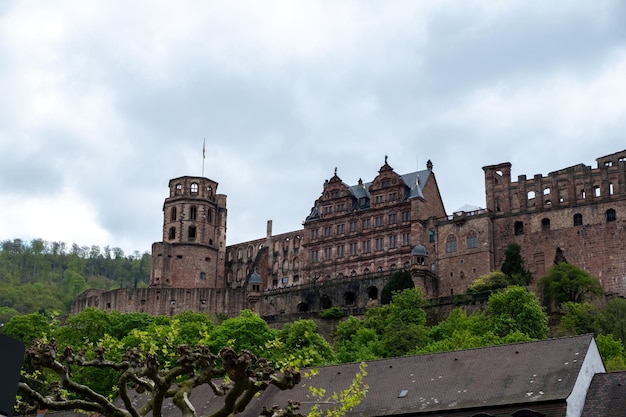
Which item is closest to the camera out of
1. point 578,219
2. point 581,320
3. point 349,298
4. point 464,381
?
point 464,381

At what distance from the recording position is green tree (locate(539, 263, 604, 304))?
9925cm

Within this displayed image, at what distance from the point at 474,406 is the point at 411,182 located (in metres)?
79.7

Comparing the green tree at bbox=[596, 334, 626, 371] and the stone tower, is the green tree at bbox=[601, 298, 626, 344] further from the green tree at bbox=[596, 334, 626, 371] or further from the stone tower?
the stone tower

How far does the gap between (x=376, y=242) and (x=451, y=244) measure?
34.5ft

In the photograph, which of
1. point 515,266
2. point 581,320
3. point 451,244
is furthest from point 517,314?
point 451,244

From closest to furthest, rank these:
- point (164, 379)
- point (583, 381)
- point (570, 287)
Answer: point (164, 379) < point (583, 381) < point (570, 287)

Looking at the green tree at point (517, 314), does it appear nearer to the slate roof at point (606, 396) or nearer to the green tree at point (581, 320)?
the green tree at point (581, 320)

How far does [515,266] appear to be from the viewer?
107 m

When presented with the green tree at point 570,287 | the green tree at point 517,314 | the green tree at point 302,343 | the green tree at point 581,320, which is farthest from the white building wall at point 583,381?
the green tree at point 570,287

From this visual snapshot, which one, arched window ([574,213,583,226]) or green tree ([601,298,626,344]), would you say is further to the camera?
arched window ([574,213,583,226])

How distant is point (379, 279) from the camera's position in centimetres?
11538

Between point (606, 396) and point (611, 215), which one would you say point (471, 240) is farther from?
point (606, 396)

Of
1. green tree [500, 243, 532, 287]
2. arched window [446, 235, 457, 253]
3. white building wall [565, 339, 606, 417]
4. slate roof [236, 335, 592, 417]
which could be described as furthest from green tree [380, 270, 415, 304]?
white building wall [565, 339, 606, 417]

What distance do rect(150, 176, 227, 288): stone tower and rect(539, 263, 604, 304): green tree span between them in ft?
161
